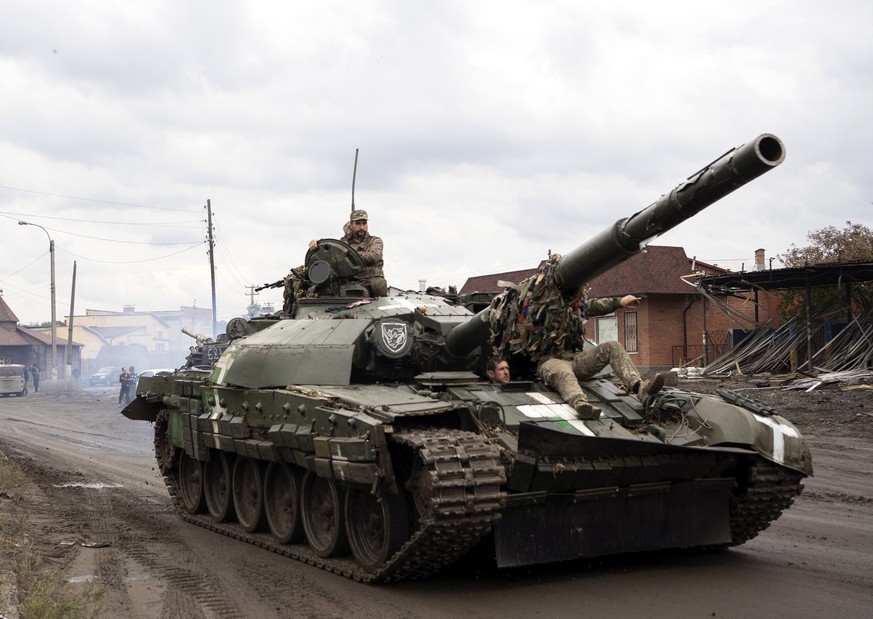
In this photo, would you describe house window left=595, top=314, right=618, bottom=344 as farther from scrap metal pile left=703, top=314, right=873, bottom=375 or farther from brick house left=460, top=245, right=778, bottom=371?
scrap metal pile left=703, top=314, right=873, bottom=375

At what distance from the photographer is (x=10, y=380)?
49500mm

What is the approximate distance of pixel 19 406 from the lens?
40.2m

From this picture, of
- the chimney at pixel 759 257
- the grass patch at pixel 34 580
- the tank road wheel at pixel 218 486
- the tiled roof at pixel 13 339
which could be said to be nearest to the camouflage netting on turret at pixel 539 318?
the tank road wheel at pixel 218 486

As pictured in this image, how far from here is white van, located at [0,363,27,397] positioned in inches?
1940

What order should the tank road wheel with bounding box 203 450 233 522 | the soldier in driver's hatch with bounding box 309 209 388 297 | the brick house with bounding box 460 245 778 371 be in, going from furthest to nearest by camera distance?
1. the brick house with bounding box 460 245 778 371
2. the soldier in driver's hatch with bounding box 309 209 388 297
3. the tank road wheel with bounding box 203 450 233 522

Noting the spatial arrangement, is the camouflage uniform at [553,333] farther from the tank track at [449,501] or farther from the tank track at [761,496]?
the tank track at [449,501]

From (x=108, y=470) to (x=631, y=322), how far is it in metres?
25.5

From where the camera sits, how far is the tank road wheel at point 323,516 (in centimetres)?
977

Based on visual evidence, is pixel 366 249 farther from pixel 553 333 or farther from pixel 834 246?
pixel 834 246

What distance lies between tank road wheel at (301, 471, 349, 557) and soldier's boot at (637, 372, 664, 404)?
3.09m

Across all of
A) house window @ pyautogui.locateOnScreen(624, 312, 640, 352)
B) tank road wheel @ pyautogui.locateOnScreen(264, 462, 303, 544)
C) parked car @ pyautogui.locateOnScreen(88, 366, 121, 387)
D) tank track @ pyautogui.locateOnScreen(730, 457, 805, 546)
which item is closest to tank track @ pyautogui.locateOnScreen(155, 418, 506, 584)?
tank road wheel @ pyautogui.locateOnScreen(264, 462, 303, 544)

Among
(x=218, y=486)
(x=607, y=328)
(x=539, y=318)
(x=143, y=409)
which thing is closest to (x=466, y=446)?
(x=539, y=318)

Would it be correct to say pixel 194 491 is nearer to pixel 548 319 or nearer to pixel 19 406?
pixel 548 319

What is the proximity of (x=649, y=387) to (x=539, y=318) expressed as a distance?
1262 mm
